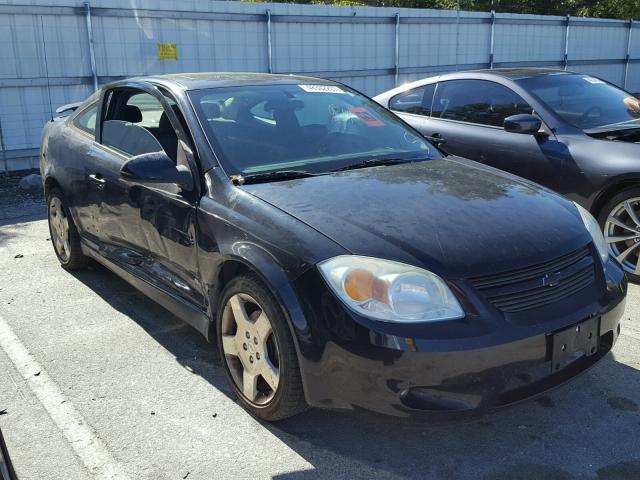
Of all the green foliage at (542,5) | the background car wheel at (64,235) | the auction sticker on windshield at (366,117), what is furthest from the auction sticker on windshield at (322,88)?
the green foliage at (542,5)

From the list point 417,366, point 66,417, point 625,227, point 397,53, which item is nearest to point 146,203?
point 66,417

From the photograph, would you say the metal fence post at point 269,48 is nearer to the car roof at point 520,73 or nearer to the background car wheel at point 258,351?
the car roof at point 520,73

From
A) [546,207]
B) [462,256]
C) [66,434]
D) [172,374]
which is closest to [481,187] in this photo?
[546,207]

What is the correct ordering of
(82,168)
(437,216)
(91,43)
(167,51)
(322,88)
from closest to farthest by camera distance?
(437,216), (322,88), (82,168), (91,43), (167,51)

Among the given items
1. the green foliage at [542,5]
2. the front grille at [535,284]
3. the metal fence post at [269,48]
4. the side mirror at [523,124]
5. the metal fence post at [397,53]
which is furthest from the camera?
the green foliage at [542,5]

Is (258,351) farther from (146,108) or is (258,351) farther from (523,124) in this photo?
(523,124)

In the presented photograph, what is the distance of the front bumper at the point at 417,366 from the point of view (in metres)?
2.38

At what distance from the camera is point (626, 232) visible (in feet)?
15.2

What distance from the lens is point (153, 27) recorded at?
10375 millimetres

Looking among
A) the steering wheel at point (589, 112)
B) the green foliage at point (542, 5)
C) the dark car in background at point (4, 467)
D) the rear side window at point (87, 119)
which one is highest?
the green foliage at point (542, 5)

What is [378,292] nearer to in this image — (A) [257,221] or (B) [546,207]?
(A) [257,221]

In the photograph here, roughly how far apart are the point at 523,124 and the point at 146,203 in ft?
9.69

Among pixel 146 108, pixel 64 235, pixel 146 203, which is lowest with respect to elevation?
pixel 64 235

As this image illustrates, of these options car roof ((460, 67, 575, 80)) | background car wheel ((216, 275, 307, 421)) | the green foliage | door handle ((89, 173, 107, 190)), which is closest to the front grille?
background car wheel ((216, 275, 307, 421))
